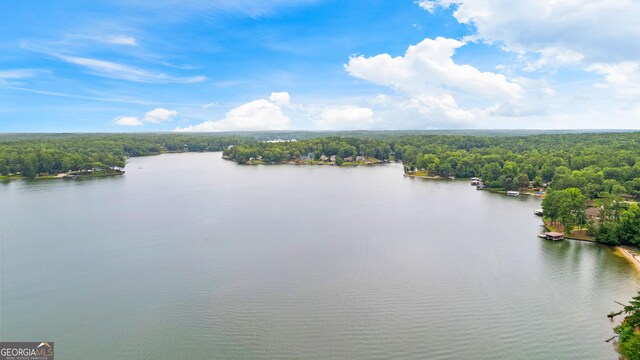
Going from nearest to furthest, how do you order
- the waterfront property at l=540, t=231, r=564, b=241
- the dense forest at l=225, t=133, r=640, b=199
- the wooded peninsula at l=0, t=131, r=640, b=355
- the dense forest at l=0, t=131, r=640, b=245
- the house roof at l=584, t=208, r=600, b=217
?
the waterfront property at l=540, t=231, r=564, b=241
the wooded peninsula at l=0, t=131, r=640, b=355
the dense forest at l=0, t=131, r=640, b=245
the house roof at l=584, t=208, r=600, b=217
the dense forest at l=225, t=133, r=640, b=199

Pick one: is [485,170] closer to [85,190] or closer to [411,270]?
[411,270]

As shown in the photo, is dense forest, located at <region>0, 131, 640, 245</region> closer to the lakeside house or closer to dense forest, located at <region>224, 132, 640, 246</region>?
dense forest, located at <region>224, 132, 640, 246</region>

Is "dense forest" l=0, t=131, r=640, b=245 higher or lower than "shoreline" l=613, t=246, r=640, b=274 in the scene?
higher

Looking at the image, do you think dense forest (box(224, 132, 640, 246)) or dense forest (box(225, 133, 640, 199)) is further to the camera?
dense forest (box(225, 133, 640, 199))

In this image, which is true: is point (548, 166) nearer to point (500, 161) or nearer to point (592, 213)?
point (500, 161)

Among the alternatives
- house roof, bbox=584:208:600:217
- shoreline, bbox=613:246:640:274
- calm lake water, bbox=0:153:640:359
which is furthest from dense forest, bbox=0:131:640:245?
calm lake water, bbox=0:153:640:359

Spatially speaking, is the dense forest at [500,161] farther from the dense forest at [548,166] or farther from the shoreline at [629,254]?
the shoreline at [629,254]

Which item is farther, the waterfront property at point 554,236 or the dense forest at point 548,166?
the dense forest at point 548,166

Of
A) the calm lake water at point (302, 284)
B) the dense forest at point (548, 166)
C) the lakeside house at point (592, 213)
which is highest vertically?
the dense forest at point (548, 166)

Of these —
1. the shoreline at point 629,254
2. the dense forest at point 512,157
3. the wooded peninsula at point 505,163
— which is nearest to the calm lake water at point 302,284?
the shoreline at point 629,254
